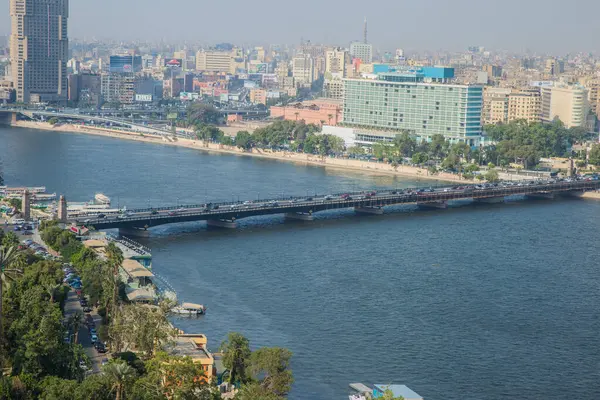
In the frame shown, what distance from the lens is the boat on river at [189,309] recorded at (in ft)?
43.0

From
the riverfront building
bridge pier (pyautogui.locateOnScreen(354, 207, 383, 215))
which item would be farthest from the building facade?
bridge pier (pyautogui.locateOnScreen(354, 207, 383, 215))

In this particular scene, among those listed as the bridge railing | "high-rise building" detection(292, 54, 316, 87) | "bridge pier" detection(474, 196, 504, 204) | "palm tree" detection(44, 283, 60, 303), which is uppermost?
"high-rise building" detection(292, 54, 316, 87)

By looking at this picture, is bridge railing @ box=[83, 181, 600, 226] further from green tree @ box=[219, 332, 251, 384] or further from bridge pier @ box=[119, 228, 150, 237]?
green tree @ box=[219, 332, 251, 384]

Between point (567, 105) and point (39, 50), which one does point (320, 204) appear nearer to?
point (567, 105)

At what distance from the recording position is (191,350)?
10484 mm

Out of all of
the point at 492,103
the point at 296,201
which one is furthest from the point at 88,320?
the point at 492,103

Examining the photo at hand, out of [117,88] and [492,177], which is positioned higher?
[117,88]

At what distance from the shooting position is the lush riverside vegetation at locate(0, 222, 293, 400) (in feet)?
28.5

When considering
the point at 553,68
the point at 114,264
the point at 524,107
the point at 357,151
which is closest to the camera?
the point at 114,264

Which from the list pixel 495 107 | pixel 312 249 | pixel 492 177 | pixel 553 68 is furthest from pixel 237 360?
pixel 553 68

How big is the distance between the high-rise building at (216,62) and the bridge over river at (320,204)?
48640mm

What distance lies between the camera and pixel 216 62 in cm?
7444

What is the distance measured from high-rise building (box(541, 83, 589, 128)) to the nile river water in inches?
597

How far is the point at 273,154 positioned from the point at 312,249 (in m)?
15.8
